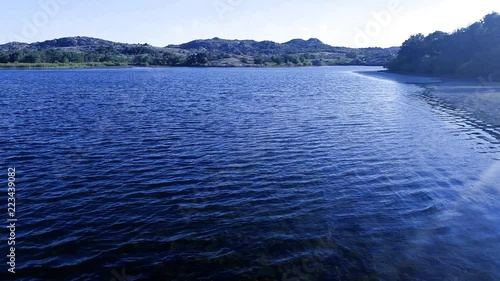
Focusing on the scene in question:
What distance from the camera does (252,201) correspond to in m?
24.0

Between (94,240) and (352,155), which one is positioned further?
(352,155)

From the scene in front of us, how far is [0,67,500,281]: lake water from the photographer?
670 inches

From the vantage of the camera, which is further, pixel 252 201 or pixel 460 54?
pixel 460 54

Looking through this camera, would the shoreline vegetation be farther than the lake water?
Yes

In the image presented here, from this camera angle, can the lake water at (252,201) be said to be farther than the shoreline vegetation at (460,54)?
No

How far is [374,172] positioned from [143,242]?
767 inches

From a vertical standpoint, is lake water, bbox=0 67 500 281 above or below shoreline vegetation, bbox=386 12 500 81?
below

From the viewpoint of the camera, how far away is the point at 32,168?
2952 centimetres

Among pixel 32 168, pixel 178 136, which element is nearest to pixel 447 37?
pixel 178 136

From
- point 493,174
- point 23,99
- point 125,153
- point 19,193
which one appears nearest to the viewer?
point 19,193

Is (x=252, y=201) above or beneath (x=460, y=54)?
beneath

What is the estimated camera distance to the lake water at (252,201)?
1702cm

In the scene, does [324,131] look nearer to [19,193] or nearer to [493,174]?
[493,174]

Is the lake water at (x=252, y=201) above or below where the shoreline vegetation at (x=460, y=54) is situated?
below
